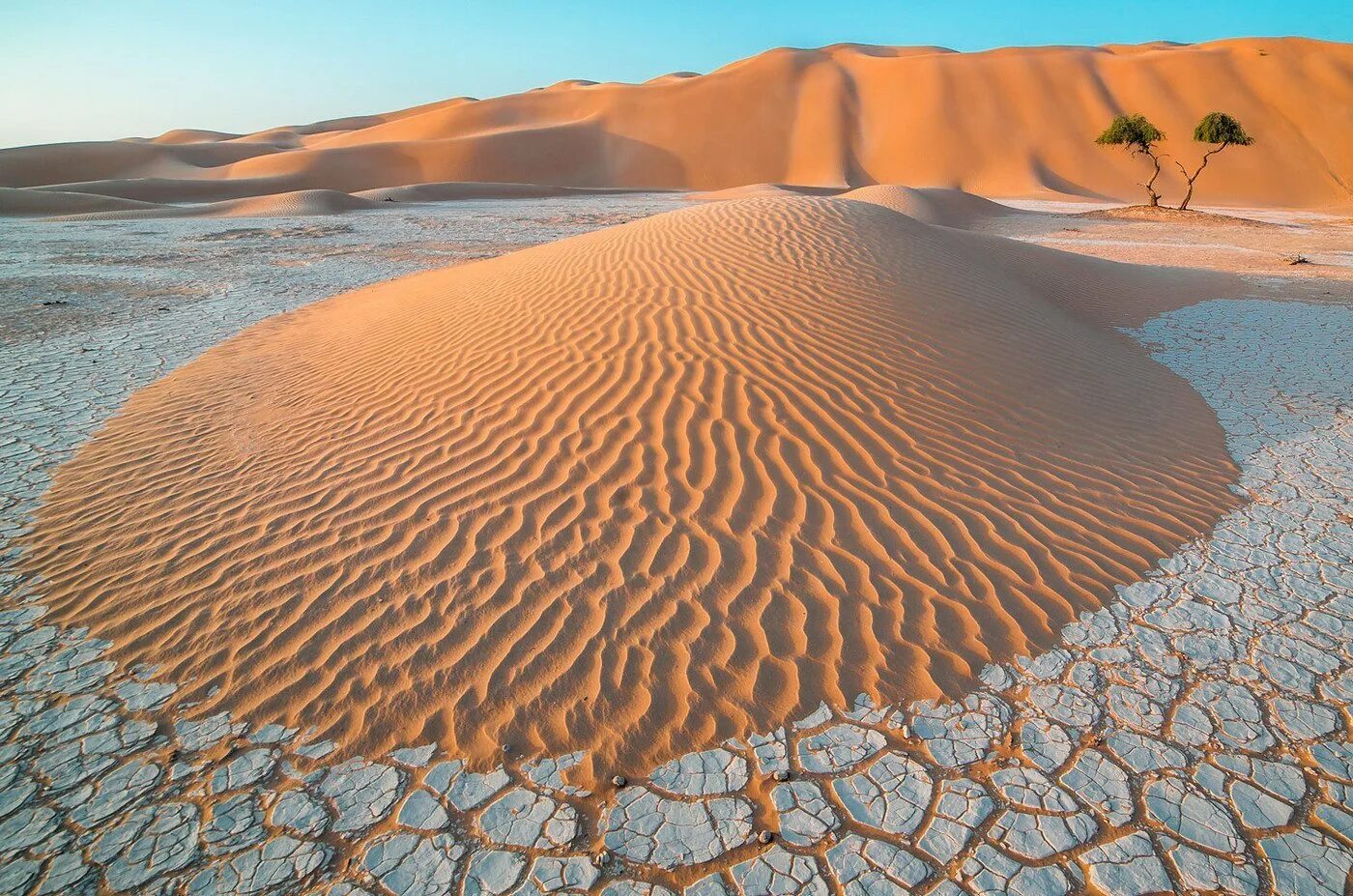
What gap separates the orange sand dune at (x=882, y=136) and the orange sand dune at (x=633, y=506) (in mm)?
37716

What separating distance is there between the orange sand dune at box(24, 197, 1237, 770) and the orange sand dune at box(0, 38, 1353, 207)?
3772 cm

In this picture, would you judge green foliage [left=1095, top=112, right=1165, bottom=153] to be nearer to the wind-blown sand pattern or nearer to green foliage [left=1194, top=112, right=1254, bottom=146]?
green foliage [left=1194, top=112, right=1254, bottom=146]

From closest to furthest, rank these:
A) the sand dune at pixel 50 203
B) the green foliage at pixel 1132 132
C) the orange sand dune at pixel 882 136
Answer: the sand dune at pixel 50 203
the green foliage at pixel 1132 132
the orange sand dune at pixel 882 136

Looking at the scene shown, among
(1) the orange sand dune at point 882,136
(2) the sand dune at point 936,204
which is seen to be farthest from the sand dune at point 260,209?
(2) the sand dune at point 936,204

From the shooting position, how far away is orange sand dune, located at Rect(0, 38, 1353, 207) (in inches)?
1656

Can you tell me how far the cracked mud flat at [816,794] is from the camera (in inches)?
93.5

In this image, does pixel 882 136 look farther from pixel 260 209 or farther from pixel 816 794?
pixel 816 794

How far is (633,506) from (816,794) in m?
1.91

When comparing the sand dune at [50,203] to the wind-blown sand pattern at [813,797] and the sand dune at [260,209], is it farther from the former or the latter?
the wind-blown sand pattern at [813,797]

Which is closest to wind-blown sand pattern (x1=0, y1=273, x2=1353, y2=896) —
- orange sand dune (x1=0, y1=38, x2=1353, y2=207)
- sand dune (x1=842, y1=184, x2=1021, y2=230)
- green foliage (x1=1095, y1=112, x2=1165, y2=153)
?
sand dune (x1=842, y1=184, x2=1021, y2=230)

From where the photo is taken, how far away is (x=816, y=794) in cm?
265

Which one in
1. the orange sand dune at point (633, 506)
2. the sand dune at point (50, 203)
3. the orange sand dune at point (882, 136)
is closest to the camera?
the orange sand dune at point (633, 506)

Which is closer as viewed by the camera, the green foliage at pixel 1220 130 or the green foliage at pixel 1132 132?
the green foliage at pixel 1220 130

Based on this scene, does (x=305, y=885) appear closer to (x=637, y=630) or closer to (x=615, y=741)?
(x=615, y=741)
